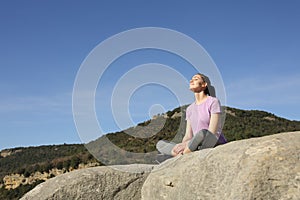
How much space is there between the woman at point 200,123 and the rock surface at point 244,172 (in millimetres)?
568

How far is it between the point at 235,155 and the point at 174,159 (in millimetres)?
1578

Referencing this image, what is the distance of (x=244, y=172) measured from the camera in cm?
504

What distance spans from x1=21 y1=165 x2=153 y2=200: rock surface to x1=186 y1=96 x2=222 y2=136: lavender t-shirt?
1076mm

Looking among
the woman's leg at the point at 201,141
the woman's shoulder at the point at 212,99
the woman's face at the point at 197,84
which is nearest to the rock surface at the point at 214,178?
the woman's leg at the point at 201,141

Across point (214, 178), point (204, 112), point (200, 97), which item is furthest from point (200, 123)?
point (214, 178)

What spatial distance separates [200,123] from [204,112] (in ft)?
0.64

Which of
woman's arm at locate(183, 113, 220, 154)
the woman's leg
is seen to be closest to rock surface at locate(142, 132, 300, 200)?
the woman's leg

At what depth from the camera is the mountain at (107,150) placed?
13398 millimetres

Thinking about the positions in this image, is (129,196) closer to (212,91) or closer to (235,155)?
(212,91)

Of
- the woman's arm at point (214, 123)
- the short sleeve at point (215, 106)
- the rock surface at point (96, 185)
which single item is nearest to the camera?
the woman's arm at point (214, 123)

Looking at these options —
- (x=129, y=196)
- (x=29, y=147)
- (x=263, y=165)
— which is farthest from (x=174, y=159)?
(x=29, y=147)

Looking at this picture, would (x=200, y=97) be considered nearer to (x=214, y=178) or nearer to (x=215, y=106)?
(x=215, y=106)

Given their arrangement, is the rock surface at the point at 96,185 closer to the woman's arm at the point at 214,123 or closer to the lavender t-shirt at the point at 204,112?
the lavender t-shirt at the point at 204,112

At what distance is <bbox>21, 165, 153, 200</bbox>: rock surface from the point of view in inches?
291
